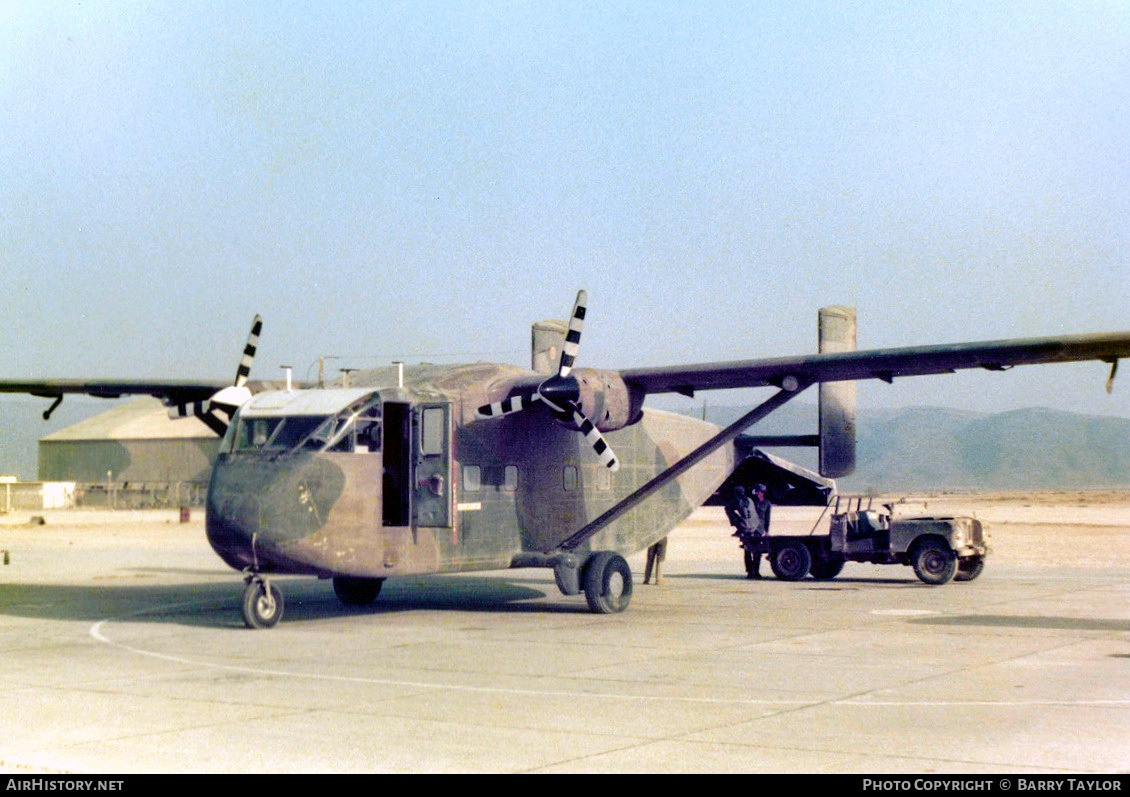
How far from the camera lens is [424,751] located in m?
8.97

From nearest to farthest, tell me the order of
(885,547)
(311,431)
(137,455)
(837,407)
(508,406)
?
(311,431) → (508,406) → (837,407) → (885,547) → (137,455)

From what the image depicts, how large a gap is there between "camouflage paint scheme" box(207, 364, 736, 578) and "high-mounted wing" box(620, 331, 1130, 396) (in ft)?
4.47

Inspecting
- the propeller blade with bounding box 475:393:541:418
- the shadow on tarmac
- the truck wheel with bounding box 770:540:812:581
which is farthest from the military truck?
the propeller blade with bounding box 475:393:541:418

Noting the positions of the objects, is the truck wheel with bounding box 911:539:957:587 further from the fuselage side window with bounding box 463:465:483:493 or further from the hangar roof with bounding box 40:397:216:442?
the hangar roof with bounding box 40:397:216:442

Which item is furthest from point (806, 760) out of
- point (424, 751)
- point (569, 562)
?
point (569, 562)

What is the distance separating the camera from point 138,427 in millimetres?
102188

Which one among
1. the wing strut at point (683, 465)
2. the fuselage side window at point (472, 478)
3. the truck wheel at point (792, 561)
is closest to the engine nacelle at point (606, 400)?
the wing strut at point (683, 465)

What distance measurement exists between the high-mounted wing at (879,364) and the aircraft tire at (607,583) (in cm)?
292

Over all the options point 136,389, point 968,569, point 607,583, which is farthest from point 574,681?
point 968,569

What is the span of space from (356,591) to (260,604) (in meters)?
4.15

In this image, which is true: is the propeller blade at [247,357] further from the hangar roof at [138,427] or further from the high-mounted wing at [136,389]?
the hangar roof at [138,427]

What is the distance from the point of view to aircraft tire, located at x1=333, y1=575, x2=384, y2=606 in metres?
21.3

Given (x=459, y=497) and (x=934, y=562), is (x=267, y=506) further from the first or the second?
(x=934, y=562)

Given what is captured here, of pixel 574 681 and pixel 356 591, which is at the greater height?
pixel 574 681
